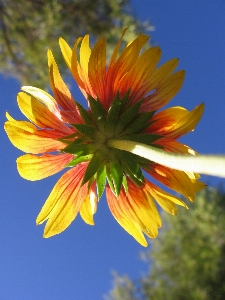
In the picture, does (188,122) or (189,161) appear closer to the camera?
(189,161)

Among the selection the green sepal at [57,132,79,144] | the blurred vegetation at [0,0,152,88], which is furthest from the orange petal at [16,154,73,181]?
the blurred vegetation at [0,0,152,88]

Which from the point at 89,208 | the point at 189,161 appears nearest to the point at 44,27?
the point at 89,208

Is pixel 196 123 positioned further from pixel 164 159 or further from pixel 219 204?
pixel 219 204

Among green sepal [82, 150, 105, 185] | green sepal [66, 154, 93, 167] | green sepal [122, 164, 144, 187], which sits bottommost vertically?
green sepal [122, 164, 144, 187]

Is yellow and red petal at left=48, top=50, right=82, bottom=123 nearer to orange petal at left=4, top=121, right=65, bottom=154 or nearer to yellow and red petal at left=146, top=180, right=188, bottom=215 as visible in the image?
orange petal at left=4, top=121, right=65, bottom=154

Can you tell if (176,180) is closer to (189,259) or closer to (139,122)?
(139,122)

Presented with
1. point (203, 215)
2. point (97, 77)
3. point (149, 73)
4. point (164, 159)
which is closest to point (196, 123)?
point (149, 73)

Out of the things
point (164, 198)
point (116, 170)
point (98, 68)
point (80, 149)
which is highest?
point (98, 68)
